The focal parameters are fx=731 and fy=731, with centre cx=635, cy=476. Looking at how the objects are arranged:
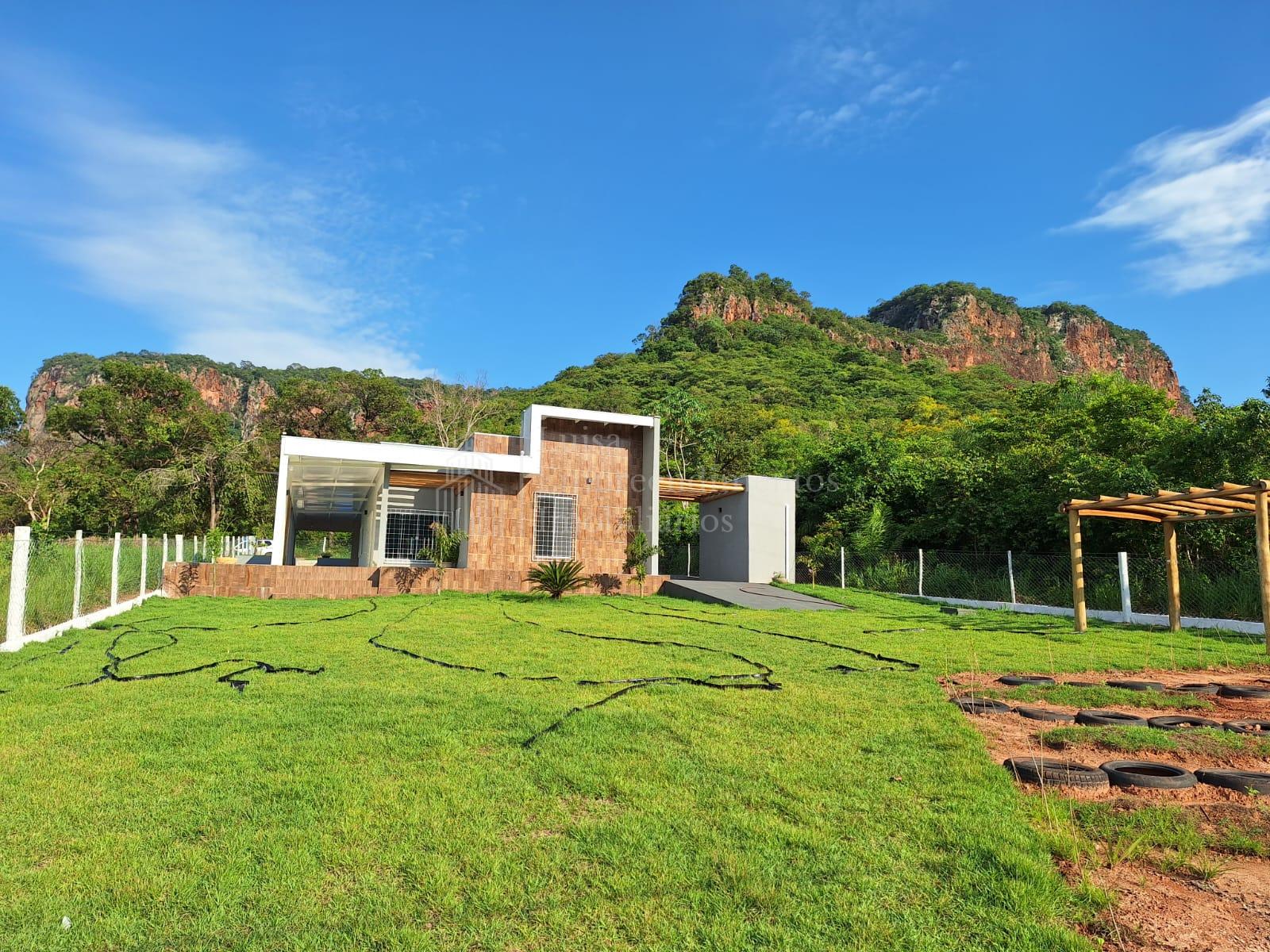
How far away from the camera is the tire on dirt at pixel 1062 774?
382 centimetres

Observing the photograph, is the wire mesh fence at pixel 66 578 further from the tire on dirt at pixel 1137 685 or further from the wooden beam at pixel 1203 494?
the wooden beam at pixel 1203 494

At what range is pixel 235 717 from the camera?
4.98 metres

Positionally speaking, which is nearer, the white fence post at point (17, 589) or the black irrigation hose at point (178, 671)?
the black irrigation hose at point (178, 671)

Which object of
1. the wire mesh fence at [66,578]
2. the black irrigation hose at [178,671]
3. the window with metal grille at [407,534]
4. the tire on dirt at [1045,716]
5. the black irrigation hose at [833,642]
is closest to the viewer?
the tire on dirt at [1045,716]

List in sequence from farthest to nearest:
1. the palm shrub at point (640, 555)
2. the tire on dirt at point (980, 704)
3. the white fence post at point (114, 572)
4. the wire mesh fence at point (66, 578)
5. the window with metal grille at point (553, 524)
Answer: the window with metal grille at point (553, 524), the palm shrub at point (640, 555), the white fence post at point (114, 572), the wire mesh fence at point (66, 578), the tire on dirt at point (980, 704)

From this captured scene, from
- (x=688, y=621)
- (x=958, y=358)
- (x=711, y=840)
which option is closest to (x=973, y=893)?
(x=711, y=840)

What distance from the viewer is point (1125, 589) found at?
515 inches

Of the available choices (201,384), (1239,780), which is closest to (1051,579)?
(1239,780)

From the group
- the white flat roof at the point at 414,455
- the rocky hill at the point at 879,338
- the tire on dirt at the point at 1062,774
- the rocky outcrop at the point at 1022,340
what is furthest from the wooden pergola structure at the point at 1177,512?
the rocky outcrop at the point at 1022,340

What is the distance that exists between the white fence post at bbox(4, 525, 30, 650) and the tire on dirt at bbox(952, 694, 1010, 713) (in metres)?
9.38

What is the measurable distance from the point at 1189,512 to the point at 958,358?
7401 centimetres

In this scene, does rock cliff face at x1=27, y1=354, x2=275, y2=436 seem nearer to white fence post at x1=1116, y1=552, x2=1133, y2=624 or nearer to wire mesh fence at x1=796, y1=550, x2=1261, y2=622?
wire mesh fence at x1=796, y1=550, x2=1261, y2=622

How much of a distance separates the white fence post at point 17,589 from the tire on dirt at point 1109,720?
10.1 m

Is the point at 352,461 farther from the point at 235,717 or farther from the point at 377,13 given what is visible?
the point at 235,717
